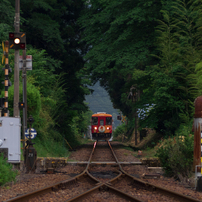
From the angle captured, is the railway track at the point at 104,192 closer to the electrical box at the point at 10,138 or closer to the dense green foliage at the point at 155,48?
the electrical box at the point at 10,138

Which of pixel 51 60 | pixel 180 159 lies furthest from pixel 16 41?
pixel 51 60

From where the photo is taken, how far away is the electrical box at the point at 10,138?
11.8 meters

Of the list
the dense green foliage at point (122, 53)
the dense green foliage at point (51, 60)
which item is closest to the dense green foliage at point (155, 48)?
the dense green foliage at point (122, 53)

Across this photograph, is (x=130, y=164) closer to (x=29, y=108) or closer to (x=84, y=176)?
(x=84, y=176)

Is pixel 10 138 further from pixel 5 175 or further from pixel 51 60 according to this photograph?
pixel 51 60

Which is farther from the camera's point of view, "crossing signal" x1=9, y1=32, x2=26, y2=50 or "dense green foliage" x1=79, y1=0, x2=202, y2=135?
"dense green foliage" x1=79, y1=0, x2=202, y2=135

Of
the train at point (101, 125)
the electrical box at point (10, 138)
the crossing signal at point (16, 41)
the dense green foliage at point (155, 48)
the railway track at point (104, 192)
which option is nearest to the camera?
the railway track at point (104, 192)

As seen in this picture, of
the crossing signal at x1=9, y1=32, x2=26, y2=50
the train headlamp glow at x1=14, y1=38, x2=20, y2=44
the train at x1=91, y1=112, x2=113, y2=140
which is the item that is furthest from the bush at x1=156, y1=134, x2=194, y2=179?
the train at x1=91, y1=112, x2=113, y2=140

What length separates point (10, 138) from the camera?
38.9 ft

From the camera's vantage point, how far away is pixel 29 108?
17.6 meters

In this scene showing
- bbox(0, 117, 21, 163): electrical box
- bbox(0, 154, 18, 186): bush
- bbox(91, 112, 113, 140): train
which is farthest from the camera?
bbox(91, 112, 113, 140): train

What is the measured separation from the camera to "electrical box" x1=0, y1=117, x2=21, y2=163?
465 inches

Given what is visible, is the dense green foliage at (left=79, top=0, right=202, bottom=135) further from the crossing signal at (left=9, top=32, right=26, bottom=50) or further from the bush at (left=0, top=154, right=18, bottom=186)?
the bush at (left=0, top=154, right=18, bottom=186)

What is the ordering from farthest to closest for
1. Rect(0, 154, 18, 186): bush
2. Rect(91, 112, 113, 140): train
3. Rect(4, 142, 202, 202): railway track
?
1. Rect(91, 112, 113, 140): train
2. Rect(0, 154, 18, 186): bush
3. Rect(4, 142, 202, 202): railway track
